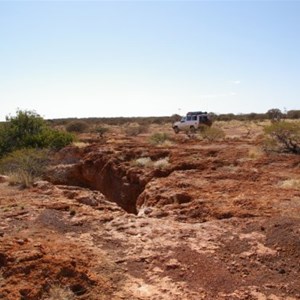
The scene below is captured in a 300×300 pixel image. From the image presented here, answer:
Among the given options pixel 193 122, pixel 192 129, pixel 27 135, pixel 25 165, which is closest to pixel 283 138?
pixel 25 165

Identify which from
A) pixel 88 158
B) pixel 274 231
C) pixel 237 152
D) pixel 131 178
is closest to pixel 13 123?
pixel 88 158

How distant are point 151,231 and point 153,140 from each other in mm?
17458

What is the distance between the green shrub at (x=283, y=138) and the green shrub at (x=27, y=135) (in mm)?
10928

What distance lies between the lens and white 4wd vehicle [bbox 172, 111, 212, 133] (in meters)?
32.4

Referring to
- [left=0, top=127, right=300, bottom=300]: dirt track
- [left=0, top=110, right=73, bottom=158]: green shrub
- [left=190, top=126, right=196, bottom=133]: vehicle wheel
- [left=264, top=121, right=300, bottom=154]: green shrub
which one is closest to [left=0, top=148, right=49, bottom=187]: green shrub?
[left=0, top=127, right=300, bottom=300]: dirt track

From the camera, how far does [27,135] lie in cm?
2144

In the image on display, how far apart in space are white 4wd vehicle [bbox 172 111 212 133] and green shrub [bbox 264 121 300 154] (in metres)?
13.1

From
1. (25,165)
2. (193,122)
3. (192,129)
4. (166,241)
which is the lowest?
(166,241)

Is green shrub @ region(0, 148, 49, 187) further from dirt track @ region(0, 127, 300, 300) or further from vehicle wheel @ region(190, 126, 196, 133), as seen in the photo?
vehicle wheel @ region(190, 126, 196, 133)

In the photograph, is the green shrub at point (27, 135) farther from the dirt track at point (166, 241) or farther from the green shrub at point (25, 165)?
the dirt track at point (166, 241)

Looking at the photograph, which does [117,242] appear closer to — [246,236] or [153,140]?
[246,236]

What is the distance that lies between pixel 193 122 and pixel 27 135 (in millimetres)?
15342

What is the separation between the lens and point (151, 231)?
7484mm

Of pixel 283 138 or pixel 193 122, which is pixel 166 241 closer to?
pixel 283 138
